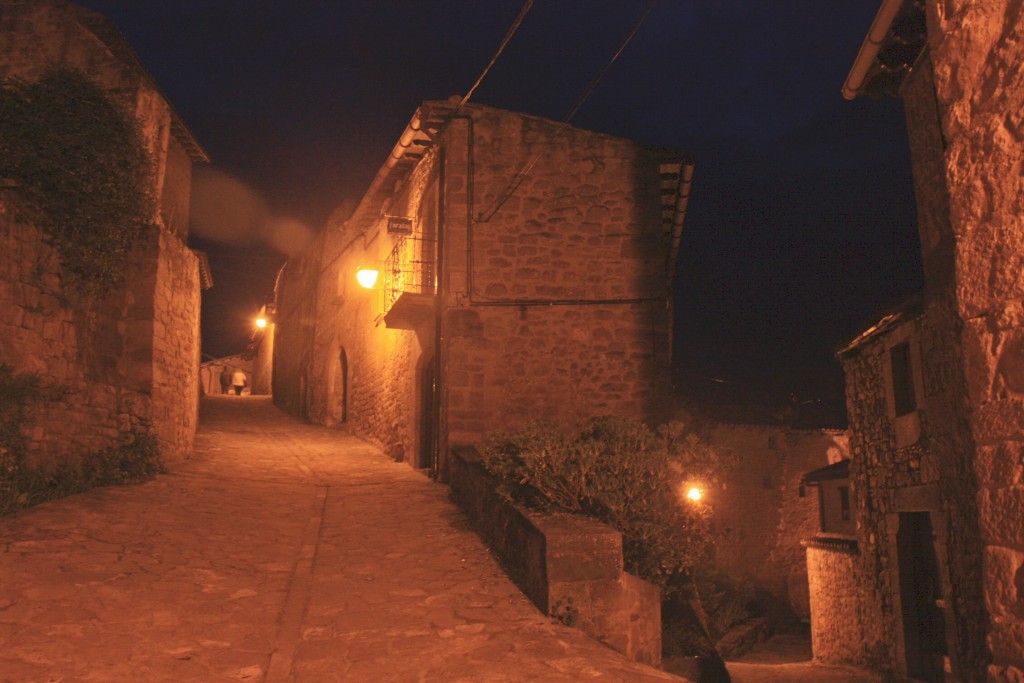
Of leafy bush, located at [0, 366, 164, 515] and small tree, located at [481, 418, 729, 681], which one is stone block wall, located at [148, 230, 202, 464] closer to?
leafy bush, located at [0, 366, 164, 515]

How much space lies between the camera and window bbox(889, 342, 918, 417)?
970cm

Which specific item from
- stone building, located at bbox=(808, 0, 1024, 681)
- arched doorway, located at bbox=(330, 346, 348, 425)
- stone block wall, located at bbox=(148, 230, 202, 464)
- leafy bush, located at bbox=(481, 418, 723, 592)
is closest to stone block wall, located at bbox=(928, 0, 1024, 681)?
stone building, located at bbox=(808, 0, 1024, 681)

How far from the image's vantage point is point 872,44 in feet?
21.1

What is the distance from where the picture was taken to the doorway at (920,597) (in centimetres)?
934

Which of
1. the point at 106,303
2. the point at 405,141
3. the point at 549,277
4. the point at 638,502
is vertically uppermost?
the point at 405,141

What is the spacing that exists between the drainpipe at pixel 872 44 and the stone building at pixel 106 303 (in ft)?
28.2

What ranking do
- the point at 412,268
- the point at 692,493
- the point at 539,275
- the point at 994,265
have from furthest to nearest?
the point at 412,268
the point at 539,275
the point at 692,493
the point at 994,265

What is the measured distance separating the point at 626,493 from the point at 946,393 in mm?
3638

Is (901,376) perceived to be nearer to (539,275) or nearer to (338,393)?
(539,275)

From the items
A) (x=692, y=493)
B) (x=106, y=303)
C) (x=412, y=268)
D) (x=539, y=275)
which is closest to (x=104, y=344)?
(x=106, y=303)

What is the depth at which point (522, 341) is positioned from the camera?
→ 37.6 feet

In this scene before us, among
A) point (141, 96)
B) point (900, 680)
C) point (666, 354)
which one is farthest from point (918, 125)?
point (141, 96)

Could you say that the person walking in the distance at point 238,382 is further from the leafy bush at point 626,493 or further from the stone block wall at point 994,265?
the stone block wall at point 994,265

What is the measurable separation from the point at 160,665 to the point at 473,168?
28.3 ft
